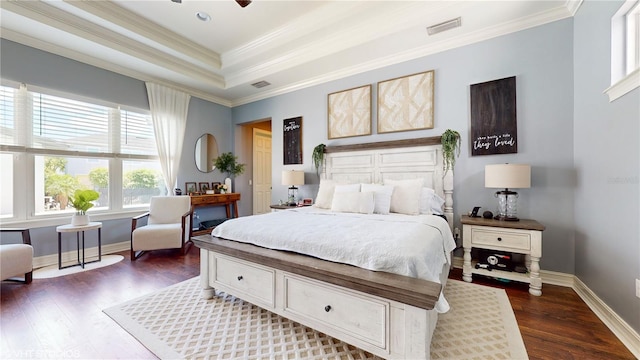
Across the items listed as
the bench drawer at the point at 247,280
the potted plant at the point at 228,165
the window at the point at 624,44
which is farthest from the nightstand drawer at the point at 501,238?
the potted plant at the point at 228,165

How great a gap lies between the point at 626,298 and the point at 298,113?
175 inches

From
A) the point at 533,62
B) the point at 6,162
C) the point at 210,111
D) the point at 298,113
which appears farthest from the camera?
the point at 210,111

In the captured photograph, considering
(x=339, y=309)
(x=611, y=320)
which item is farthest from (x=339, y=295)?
(x=611, y=320)

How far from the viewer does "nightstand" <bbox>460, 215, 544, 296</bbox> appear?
7.83ft

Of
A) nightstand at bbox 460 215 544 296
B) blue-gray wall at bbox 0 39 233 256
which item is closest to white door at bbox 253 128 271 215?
blue-gray wall at bbox 0 39 233 256

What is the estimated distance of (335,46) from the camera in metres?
3.44

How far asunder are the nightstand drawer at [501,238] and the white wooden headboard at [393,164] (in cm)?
46

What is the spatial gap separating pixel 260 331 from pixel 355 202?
65.5 inches

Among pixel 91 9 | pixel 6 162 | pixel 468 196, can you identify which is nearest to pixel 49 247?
pixel 6 162

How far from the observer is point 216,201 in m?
4.82

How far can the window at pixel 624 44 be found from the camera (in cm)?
183

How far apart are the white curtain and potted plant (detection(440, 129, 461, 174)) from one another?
14.9 ft

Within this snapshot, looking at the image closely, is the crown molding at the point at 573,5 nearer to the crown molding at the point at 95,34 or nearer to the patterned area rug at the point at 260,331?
the patterned area rug at the point at 260,331

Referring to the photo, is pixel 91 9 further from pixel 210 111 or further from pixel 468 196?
pixel 468 196
